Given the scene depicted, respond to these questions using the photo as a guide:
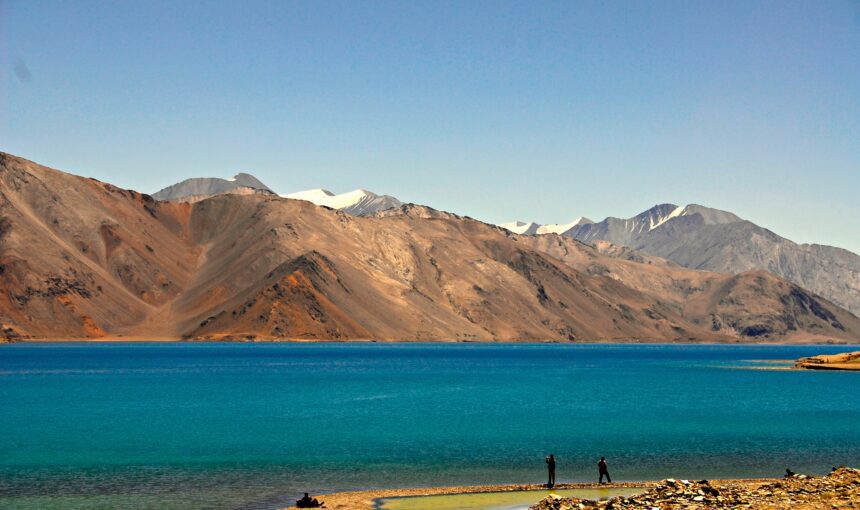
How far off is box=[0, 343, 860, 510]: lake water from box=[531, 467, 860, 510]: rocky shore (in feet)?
41.1

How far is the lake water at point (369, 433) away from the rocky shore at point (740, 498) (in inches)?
494

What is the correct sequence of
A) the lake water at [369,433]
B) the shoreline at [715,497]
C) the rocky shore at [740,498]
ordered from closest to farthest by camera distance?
the rocky shore at [740,498] → the shoreline at [715,497] → the lake water at [369,433]

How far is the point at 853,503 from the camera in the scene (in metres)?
35.6

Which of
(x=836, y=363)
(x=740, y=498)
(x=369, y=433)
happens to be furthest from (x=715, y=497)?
(x=836, y=363)

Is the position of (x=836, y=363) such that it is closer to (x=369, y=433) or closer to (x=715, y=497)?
(x=369, y=433)

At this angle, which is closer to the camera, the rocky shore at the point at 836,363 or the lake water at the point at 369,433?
the lake water at the point at 369,433

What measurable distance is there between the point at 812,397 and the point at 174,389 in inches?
3016

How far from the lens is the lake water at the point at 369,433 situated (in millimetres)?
50906

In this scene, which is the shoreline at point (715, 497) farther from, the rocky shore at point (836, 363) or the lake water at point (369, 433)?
the rocky shore at point (836, 363)

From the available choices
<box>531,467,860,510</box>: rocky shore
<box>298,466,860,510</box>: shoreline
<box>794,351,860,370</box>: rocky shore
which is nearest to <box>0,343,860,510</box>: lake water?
<box>298,466,860,510</box>: shoreline

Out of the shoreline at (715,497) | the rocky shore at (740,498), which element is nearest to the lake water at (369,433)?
the shoreline at (715,497)

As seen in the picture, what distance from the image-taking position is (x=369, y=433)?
72375mm

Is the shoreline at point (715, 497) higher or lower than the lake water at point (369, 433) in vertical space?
higher

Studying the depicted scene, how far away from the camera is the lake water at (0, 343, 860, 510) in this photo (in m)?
50.9
